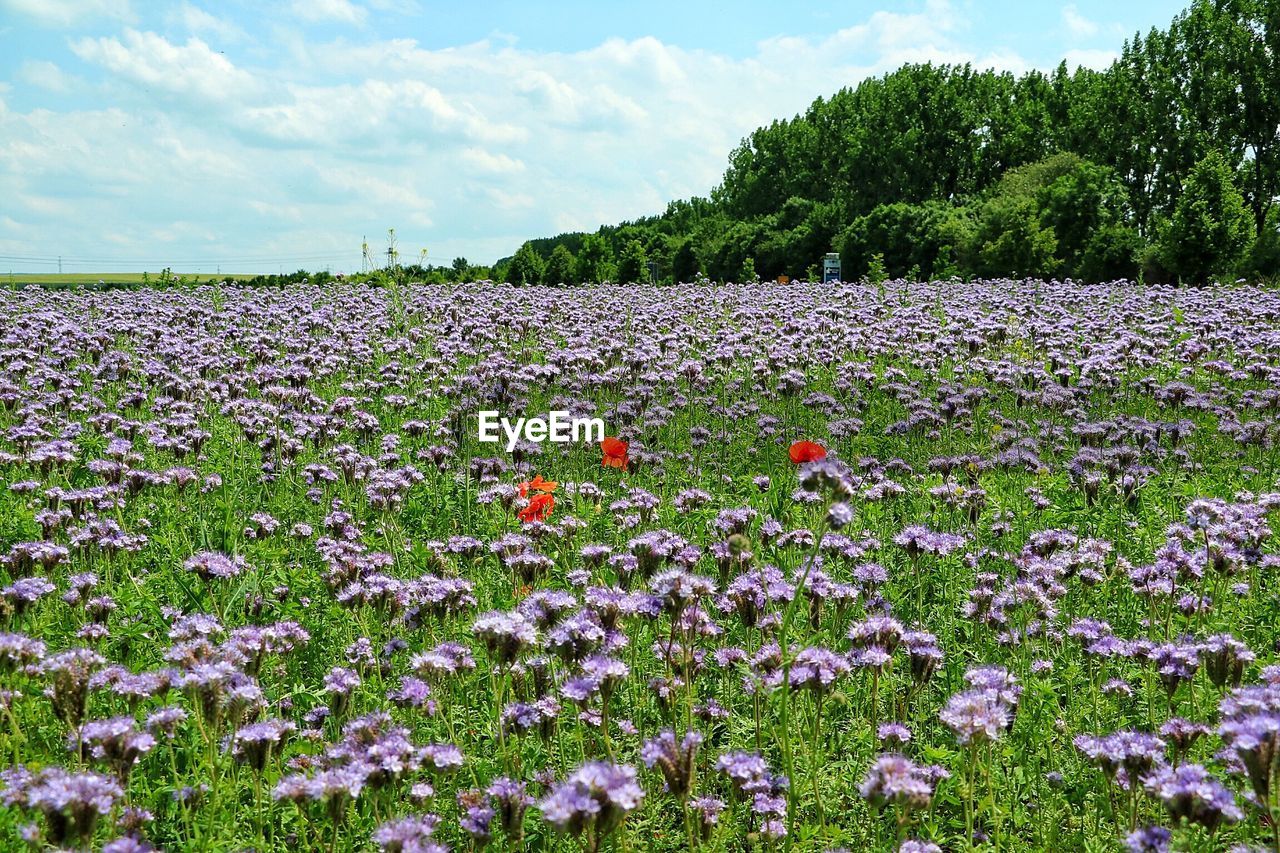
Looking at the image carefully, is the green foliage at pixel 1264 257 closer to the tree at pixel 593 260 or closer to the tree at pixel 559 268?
the tree at pixel 593 260

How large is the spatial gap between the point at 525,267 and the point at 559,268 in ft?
7.40

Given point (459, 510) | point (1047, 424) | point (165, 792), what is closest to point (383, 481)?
point (459, 510)

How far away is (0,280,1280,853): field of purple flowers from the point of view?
3.22 metres

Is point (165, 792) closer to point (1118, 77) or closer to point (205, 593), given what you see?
point (205, 593)

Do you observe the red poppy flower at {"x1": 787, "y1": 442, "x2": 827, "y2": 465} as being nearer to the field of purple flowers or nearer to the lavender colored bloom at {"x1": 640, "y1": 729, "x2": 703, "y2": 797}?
the field of purple flowers

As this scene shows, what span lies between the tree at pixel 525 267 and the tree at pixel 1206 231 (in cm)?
2637

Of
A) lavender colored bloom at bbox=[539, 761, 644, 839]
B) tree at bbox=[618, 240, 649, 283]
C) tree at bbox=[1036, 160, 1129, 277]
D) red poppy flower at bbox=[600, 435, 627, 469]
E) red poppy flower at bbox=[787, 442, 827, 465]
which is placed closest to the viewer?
lavender colored bloom at bbox=[539, 761, 644, 839]

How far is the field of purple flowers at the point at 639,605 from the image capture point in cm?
322

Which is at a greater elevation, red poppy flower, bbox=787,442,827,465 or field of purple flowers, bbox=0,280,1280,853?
red poppy flower, bbox=787,442,827,465

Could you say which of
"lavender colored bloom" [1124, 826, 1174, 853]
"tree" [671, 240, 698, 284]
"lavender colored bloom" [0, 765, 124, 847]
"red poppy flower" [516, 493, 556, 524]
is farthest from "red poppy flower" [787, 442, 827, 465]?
"tree" [671, 240, 698, 284]

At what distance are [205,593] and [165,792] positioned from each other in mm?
1865

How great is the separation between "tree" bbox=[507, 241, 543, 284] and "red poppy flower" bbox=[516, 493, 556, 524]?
124 feet

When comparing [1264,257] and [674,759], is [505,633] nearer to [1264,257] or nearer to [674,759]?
[674,759]

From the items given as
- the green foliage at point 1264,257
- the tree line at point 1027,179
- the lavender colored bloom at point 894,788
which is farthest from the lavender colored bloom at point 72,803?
the green foliage at point 1264,257
